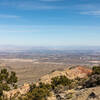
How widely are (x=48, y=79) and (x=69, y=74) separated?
17.6 ft


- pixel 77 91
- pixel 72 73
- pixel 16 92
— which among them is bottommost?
pixel 16 92

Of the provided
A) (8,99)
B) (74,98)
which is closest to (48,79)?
(8,99)

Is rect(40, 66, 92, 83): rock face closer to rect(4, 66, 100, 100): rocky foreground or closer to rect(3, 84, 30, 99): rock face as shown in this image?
rect(4, 66, 100, 100): rocky foreground

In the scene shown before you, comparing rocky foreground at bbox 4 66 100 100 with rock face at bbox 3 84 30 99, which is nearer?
rocky foreground at bbox 4 66 100 100

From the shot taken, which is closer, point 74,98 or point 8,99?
point 74,98

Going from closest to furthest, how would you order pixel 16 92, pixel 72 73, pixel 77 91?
pixel 77 91, pixel 16 92, pixel 72 73

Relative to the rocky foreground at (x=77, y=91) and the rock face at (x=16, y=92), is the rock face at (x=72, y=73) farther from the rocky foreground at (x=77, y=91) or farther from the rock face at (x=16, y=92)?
the rock face at (x=16, y=92)

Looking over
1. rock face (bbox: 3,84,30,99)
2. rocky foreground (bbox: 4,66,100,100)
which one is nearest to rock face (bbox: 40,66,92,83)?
rocky foreground (bbox: 4,66,100,100)

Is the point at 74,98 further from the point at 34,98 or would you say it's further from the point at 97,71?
the point at 97,71

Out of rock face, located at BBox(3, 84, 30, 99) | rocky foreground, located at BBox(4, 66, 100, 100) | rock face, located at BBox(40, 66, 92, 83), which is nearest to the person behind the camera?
rocky foreground, located at BBox(4, 66, 100, 100)

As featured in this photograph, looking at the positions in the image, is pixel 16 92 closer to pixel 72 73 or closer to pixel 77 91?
pixel 77 91

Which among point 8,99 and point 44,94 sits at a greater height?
point 44,94

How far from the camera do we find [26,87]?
3014 centimetres

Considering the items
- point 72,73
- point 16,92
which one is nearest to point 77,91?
point 16,92
